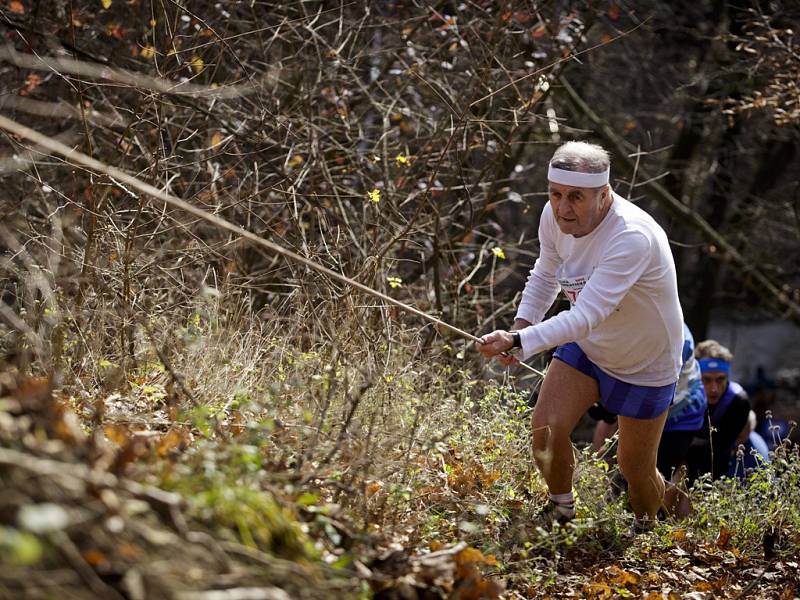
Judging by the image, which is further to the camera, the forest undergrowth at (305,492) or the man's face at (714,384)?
the man's face at (714,384)

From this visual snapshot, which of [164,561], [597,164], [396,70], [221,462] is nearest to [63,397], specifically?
[221,462]

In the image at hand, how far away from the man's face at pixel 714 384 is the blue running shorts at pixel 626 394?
2.38 meters

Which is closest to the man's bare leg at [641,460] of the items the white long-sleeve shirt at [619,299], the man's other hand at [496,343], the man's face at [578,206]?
the white long-sleeve shirt at [619,299]

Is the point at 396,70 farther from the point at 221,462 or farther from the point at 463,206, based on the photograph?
the point at 221,462

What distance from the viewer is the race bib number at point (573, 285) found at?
16.3ft

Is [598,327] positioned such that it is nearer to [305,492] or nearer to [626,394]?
[626,394]

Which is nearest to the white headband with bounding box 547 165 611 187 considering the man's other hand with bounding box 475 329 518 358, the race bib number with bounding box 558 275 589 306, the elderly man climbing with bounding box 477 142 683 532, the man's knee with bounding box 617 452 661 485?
the elderly man climbing with bounding box 477 142 683 532

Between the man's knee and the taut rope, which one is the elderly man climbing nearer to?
the man's knee

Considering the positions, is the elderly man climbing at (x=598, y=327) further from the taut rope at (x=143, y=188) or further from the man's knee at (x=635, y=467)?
the taut rope at (x=143, y=188)

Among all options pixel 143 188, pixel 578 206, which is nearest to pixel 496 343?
pixel 578 206

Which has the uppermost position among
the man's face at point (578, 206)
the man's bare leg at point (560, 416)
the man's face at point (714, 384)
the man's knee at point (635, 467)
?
the man's face at point (578, 206)

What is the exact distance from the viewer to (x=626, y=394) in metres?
5.01

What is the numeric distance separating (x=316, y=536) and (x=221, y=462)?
0.45 metres

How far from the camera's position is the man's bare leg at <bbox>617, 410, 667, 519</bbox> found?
5.11 m
